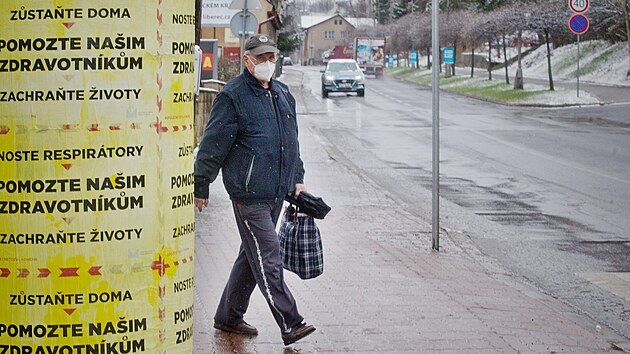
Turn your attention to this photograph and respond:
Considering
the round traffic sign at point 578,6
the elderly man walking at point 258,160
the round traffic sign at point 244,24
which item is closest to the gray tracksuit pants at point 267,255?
the elderly man walking at point 258,160

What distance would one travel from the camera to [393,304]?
7.65 m

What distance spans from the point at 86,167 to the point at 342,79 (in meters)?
44.8

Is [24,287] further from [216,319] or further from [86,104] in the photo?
[216,319]

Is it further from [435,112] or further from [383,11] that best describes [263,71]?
[383,11]

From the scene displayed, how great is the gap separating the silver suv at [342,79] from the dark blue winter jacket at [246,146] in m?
41.2

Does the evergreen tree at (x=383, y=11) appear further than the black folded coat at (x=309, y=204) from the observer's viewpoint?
Yes

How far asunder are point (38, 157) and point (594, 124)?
1113 inches

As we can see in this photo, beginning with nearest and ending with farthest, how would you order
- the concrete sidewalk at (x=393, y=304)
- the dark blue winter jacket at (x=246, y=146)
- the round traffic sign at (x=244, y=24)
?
the dark blue winter jacket at (x=246, y=146) < the concrete sidewalk at (x=393, y=304) < the round traffic sign at (x=244, y=24)

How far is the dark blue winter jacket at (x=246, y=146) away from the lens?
20.5 feet

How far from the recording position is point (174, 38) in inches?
139

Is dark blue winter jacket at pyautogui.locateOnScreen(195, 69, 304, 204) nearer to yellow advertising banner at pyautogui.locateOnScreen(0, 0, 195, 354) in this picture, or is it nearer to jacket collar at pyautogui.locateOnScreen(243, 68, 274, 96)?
jacket collar at pyautogui.locateOnScreen(243, 68, 274, 96)

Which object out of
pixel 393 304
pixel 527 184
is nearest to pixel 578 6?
pixel 527 184

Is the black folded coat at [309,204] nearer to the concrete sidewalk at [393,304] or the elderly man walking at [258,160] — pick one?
the elderly man walking at [258,160]

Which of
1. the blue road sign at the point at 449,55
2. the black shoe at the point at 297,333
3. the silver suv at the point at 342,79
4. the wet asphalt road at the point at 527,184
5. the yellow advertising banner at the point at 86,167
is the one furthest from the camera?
the blue road sign at the point at 449,55
